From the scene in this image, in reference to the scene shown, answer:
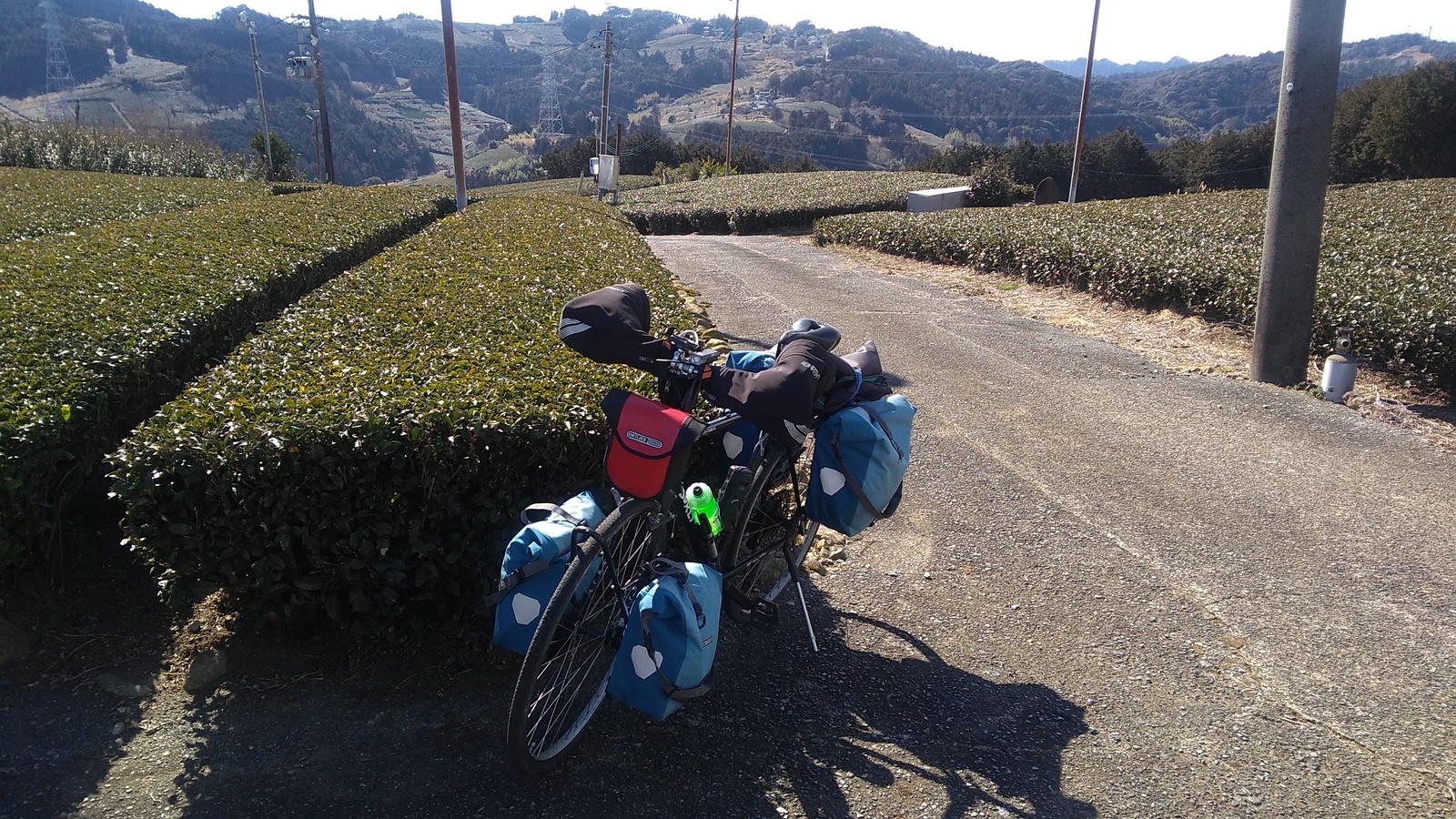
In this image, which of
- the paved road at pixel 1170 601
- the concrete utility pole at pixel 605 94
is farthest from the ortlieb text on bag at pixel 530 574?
the concrete utility pole at pixel 605 94

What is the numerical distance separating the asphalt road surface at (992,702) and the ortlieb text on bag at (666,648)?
0.33 meters

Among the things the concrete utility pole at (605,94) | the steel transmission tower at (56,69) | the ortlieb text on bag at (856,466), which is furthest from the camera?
the steel transmission tower at (56,69)

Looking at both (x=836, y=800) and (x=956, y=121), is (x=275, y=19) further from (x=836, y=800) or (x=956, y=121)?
(x=836, y=800)

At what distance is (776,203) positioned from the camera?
25.8 metres

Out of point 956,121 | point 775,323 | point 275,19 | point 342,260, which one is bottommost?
point 775,323

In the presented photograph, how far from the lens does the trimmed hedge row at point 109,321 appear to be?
353cm

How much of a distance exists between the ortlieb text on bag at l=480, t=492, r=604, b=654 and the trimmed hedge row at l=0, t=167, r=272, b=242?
9510 millimetres

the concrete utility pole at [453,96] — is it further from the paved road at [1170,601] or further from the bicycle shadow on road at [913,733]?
the bicycle shadow on road at [913,733]

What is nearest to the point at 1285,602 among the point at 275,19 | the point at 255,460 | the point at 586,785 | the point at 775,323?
the point at 586,785

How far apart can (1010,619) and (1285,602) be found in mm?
1211

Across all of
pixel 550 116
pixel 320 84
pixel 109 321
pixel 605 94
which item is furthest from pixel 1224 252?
pixel 550 116

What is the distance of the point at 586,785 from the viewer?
281cm

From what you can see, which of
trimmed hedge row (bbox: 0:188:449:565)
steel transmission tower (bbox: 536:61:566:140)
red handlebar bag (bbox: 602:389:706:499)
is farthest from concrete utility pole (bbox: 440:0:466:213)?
steel transmission tower (bbox: 536:61:566:140)

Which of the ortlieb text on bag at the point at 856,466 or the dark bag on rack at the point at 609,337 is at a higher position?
the dark bag on rack at the point at 609,337
